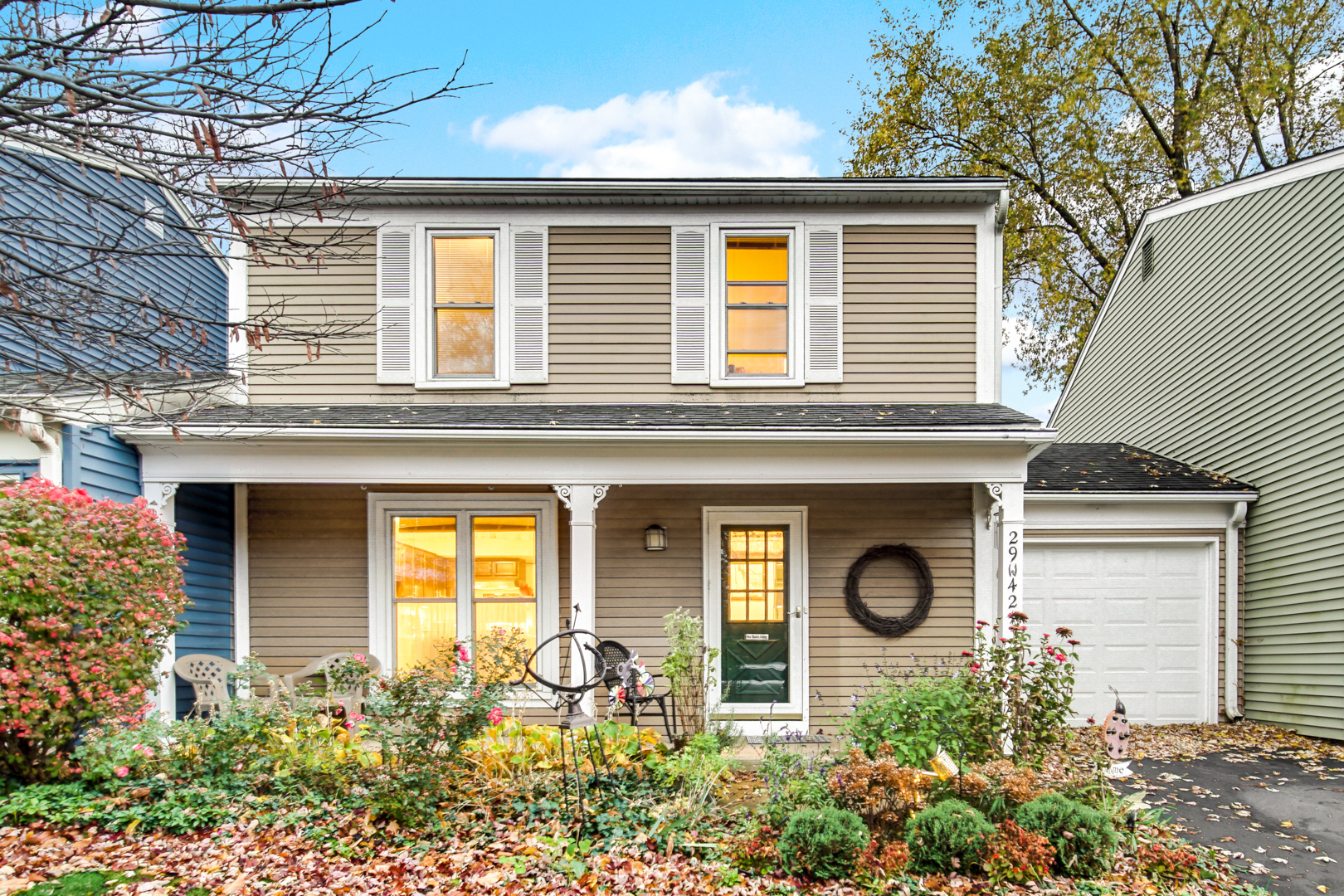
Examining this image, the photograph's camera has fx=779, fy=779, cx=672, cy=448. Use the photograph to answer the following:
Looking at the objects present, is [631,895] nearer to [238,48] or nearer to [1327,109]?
[238,48]

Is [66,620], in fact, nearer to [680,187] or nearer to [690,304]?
[690,304]

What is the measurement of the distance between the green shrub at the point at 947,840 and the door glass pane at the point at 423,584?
466 cm

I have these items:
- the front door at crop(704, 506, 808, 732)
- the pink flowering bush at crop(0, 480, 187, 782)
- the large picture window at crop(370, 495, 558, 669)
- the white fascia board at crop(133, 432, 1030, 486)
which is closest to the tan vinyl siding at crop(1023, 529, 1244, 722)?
the white fascia board at crop(133, 432, 1030, 486)

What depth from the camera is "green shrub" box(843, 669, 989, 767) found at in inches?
184

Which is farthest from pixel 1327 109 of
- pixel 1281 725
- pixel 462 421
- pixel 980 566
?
pixel 462 421

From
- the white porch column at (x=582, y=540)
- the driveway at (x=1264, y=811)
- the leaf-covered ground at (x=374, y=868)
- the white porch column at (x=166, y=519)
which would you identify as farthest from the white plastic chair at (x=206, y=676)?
the driveway at (x=1264, y=811)

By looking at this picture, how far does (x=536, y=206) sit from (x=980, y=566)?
5468mm

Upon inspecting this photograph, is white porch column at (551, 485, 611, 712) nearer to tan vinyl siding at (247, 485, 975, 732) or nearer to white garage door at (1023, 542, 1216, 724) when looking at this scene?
tan vinyl siding at (247, 485, 975, 732)

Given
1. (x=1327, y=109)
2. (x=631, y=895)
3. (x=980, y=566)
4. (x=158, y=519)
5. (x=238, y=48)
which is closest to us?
(x=238, y=48)

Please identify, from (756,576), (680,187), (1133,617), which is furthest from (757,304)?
(1133,617)

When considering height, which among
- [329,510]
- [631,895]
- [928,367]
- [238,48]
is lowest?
[631,895]

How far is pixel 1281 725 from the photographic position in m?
7.73

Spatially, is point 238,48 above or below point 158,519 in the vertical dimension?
above

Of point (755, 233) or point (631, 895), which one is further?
point (755, 233)
